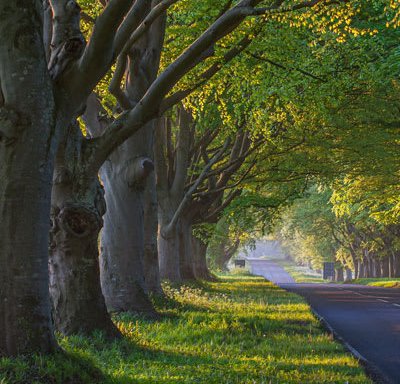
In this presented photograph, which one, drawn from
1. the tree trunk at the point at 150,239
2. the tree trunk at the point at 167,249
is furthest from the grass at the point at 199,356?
the tree trunk at the point at 167,249

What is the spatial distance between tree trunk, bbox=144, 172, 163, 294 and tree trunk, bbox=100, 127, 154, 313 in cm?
267

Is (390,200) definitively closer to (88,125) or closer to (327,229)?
(88,125)

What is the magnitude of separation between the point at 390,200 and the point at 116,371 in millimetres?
29050

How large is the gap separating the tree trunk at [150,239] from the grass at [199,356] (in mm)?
2509

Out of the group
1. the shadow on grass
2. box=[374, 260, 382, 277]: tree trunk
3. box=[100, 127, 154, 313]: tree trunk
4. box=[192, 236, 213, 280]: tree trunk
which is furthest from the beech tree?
box=[374, 260, 382, 277]: tree trunk

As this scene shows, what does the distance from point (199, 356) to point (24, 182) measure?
4034mm

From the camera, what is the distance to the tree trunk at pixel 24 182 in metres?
6.25

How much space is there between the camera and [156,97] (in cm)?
837

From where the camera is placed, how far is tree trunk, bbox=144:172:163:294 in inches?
661

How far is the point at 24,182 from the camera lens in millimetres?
6418

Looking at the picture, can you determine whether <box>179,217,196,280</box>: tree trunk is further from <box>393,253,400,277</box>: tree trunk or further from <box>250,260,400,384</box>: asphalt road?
<box>393,253,400,277</box>: tree trunk

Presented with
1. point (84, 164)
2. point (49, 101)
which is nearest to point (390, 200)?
point (84, 164)

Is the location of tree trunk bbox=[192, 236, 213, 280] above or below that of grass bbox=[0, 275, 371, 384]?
above

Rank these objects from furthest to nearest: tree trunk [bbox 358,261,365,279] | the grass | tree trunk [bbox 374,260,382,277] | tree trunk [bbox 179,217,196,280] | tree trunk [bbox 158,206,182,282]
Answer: tree trunk [bbox 358,261,365,279]
tree trunk [bbox 374,260,382,277]
tree trunk [bbox 179,217,196,280]
tree trunk [bbox 158,206,182,282]
the grass
